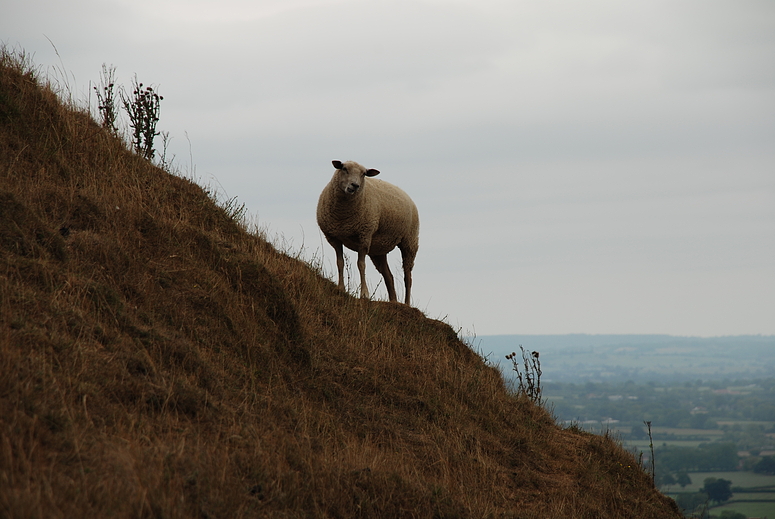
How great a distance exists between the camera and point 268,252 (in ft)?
36.4

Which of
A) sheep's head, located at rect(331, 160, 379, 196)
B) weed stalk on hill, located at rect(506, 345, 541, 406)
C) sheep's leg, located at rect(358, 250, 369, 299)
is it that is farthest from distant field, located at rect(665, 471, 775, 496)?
sheep's head, located at rect(331, 160, 379, 196)

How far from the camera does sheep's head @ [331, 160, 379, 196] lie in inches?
481

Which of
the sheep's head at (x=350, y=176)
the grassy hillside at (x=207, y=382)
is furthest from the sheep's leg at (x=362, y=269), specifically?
the sheep's head at (x=350, y=176)

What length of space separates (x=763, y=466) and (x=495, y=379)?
213 feet

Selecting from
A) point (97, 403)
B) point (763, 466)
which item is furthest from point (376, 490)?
point (763, 466)

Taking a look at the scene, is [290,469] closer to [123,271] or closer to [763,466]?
[123,271]

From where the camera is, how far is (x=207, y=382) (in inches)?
293

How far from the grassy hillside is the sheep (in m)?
1.58

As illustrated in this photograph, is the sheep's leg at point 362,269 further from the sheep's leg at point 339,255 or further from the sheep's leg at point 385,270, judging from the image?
the sheep's leg at point 385,270

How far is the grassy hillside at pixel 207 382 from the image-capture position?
18.6 ft

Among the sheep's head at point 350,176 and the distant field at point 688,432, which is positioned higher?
the sheep's head at point 350,176

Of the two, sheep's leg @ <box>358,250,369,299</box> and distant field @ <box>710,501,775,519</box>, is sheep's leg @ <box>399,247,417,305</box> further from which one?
distant field @ <box>710,501,775,519</box>

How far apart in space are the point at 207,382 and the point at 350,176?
5.74 metres

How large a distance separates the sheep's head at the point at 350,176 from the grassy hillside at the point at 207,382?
1671 millimetres
